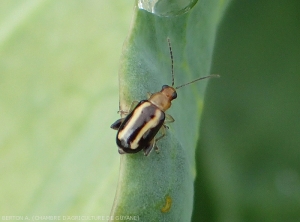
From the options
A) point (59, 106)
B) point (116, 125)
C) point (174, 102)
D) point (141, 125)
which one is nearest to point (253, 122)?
point (174, 102)

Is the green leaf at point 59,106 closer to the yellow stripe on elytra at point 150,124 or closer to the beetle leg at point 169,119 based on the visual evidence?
the yellow stripe on elytra at point 150,124

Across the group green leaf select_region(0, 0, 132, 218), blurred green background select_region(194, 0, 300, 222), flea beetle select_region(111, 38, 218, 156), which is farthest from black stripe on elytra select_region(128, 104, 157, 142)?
blurred green background select_region(194, 0, 300, 222)

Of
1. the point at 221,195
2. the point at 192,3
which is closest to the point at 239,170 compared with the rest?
the point at 221,195

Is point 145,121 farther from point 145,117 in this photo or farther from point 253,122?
point 253,122

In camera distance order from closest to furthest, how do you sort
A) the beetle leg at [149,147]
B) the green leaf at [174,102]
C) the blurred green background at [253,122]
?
the green leaf at [174,102] → the beetle leg at [149,147] → the blurred green background at [253,122]

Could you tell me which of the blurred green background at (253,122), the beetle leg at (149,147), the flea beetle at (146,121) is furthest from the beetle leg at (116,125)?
the blurred green background at (253,122)
